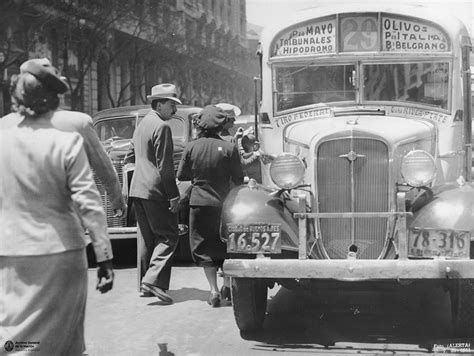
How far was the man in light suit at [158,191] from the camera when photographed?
22.6ft

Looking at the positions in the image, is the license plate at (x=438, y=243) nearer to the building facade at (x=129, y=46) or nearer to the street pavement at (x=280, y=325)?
the street pavement at (x=280, y=325)

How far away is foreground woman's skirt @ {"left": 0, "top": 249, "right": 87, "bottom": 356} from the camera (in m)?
3.52

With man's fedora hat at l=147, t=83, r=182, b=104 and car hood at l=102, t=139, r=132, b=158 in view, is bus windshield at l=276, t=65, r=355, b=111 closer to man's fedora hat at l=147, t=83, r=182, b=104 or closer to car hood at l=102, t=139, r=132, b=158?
man's fedora hat at l=147, t=83, r=182, b=104

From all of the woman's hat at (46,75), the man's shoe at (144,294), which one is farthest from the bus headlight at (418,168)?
the man's shoe at (144,294)

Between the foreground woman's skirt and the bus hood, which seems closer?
the foreground woman's skirt

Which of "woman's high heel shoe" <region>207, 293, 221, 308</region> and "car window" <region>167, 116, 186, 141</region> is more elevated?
"car window" <region>167, 116, 186, 141</region>

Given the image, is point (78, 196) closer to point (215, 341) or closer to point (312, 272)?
point (312, 272)

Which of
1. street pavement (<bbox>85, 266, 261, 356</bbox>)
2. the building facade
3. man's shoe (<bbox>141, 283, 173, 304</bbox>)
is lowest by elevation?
street pavement (<bbox>85, 266, 261, 356</bbox>)

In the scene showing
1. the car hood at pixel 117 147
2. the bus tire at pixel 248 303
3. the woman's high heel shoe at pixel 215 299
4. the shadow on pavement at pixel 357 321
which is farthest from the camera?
the car hood at pixel 117 147

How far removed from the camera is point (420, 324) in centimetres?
609

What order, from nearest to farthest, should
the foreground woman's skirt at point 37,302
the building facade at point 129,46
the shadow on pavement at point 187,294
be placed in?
the foreground woman's skirt at point 37,302 < the shadow on pavement at point 187,294 < the building facade at point 129,46

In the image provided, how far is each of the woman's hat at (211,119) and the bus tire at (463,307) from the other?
8.42 ft

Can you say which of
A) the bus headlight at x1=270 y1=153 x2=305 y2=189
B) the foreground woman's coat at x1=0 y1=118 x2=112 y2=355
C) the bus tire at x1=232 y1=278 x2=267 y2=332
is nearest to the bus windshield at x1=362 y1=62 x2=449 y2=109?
the bus headlight at x1=270 y1=153 x2=305 y2=189

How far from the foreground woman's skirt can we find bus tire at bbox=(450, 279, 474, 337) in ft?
9.58
